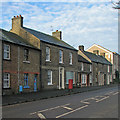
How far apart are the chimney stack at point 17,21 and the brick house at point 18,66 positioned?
4.92 metres

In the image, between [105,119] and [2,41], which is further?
[2,41]

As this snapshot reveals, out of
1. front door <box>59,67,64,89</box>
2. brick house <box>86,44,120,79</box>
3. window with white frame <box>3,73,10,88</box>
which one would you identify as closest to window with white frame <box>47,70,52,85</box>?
front door <box>59,67,64,89</box>

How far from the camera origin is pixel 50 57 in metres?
26.8

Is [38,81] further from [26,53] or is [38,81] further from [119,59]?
[119,59]

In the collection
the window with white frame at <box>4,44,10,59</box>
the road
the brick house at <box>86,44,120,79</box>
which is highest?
the brick house at <box>86,44,120,79</box>

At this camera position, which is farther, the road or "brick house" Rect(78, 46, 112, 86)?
"brick house" Rect(78, 46, 112, 86)

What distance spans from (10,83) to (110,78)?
4153 centimetres

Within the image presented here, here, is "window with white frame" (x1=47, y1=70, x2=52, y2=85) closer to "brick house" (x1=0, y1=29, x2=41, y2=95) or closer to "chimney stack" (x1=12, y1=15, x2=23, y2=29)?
"brick house" (x1=0, y1=29, x2=41, y2=95)

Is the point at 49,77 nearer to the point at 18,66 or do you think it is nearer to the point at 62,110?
the point at 18,66

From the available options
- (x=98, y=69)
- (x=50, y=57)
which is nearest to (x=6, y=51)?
(x=50, y=57)

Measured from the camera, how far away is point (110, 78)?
55.9 metres

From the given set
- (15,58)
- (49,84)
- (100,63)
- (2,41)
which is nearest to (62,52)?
(49,84)

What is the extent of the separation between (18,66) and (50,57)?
692 centimetres

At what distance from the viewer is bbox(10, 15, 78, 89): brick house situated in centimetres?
2527
